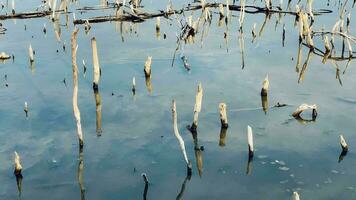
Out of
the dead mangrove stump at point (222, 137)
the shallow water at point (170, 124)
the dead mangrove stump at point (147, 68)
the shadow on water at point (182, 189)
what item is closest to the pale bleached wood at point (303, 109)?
the shallow water at point (170, 124)

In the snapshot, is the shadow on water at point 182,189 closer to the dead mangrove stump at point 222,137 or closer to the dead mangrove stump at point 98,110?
the dead mangrove stump at point 222,137

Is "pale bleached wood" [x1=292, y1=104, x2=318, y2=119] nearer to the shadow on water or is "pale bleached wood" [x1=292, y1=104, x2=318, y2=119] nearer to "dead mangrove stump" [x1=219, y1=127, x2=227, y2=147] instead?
"dead mangrove stump" [x1=219, y1=127, x2=227, y2=147]

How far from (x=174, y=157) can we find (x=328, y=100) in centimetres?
376

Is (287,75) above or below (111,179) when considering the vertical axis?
above

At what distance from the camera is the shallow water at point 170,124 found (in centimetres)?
721

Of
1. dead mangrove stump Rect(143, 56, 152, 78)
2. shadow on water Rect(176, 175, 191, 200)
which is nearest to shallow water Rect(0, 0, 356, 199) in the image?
shadow on water Rect(176, 175, 191, 200)

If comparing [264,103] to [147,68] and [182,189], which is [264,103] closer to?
[147,68]

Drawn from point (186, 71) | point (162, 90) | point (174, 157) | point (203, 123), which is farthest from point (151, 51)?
point (174, 157)

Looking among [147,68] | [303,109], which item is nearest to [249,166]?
[303,109]

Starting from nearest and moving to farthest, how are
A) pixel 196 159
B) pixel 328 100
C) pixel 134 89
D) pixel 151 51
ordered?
pixel 196 159
pixel 328 100
pixel 134 89
pixel 151 51

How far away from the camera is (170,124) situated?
912 centimetres

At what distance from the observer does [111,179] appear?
7.39m

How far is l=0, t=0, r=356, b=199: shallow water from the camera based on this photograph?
23.6 feet

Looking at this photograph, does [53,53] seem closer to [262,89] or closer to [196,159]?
[262,89]
